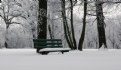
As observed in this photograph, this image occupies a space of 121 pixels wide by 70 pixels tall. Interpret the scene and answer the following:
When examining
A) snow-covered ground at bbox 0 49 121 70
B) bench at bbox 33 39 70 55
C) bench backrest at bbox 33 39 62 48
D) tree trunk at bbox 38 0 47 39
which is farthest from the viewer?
tree trunk at bbox 38 0 47 39

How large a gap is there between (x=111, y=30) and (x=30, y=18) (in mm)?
45624

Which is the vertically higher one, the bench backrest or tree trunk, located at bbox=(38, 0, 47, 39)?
tree trunk, located at bbox=(38, 0, 47, 39)

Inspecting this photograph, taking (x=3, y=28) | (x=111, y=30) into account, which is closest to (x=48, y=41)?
(x=3, y=28)

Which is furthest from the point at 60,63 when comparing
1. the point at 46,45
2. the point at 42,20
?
the point at 42,20

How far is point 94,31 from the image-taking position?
7300 centimetres

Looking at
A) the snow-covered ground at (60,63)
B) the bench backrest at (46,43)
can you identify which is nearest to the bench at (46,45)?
the bench backrest at (46,43)

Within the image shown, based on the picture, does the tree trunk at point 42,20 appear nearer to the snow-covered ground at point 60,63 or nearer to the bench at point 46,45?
the bench at point 46,45

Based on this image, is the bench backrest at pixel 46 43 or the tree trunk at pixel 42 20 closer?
the bench backrest at pixel 46 43

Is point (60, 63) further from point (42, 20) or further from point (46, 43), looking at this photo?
point (42, 20)

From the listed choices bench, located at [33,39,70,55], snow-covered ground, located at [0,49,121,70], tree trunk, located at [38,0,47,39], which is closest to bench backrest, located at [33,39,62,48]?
bench, located at [33,39,70,55]

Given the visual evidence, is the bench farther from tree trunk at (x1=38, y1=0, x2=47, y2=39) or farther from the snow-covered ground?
the snow-covered ground

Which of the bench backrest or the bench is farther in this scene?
the bench backrest

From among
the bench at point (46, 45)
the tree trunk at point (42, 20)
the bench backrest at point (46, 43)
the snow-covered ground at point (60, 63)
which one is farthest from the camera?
the tree trunk at point (42, 20)

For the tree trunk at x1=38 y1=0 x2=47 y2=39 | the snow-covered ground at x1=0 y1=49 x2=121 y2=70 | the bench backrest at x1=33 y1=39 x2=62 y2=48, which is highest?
the tree trunk at x1=38 y1=0 x2=47 y2=39
